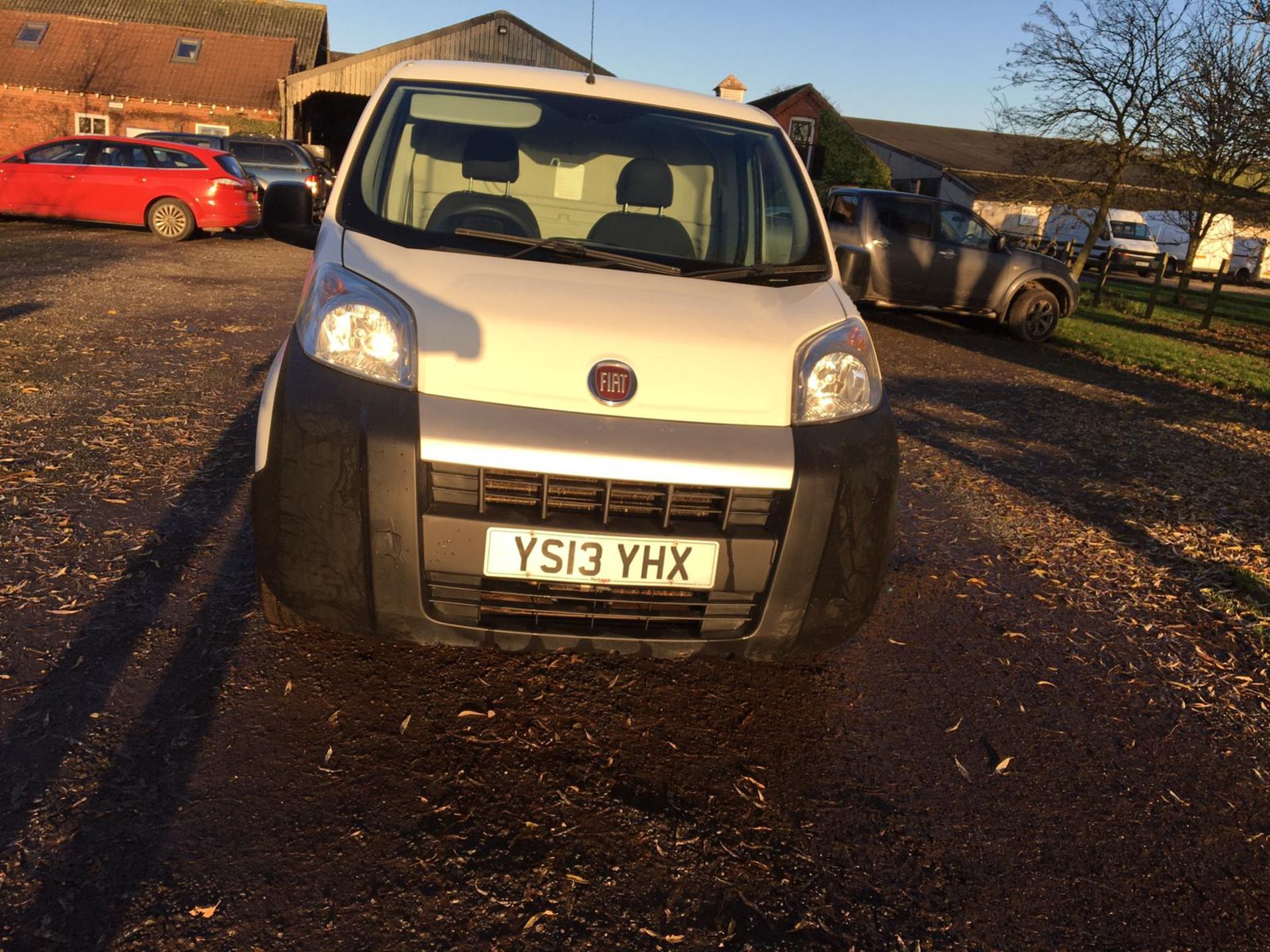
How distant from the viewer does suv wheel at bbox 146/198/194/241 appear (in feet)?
53.7

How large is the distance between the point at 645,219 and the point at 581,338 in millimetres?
1057

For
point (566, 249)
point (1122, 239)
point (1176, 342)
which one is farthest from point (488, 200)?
point (1122, 239)

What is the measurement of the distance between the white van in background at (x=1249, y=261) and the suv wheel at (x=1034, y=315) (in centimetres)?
2631

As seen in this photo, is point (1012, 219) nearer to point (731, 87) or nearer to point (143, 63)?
point (731, 87)

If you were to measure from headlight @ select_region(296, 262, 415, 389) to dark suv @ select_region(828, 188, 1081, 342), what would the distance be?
1165 cm

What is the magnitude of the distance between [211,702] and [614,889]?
1331mm

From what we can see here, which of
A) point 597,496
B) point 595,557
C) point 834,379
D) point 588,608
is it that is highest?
point 834,379

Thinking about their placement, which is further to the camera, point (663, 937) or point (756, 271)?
point (756, 271)

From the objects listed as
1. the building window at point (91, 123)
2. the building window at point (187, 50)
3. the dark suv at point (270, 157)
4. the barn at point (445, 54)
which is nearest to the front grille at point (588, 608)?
the dark suv at point (270, 157)

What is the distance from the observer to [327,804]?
8.04 feet

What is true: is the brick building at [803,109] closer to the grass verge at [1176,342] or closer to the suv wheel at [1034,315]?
the grass verge at [1176,342]

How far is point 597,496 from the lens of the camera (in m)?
2.54

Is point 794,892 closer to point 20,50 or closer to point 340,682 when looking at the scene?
point 340,682

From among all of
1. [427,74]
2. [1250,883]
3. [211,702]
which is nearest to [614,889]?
[211,702]
